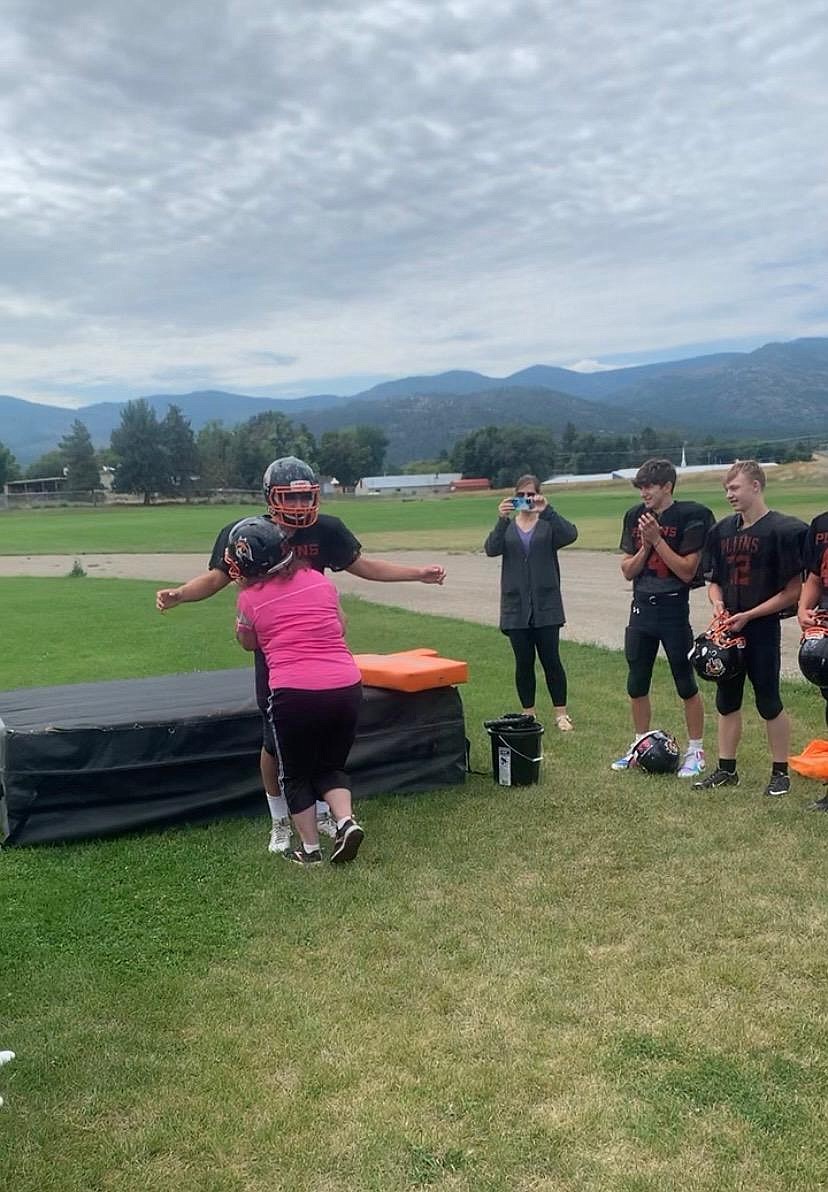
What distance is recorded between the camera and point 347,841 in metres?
5.10

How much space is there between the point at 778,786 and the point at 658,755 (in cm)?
83

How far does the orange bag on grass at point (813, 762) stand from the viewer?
660 centimetres

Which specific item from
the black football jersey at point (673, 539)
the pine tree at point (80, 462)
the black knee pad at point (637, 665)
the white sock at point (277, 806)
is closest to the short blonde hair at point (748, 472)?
the black football jersey at point (673, 539)

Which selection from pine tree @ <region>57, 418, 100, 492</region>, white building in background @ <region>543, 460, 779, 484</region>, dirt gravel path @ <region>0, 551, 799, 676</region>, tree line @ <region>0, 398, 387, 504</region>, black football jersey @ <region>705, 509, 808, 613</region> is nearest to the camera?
black football jersey @ <region>705, 509, 808, 613</region>

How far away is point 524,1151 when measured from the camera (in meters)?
2.87

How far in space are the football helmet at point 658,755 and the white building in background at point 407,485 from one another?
373ft

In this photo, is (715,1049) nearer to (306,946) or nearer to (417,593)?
(306,946)

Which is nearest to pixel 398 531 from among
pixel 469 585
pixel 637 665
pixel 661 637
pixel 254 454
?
pixel 469 585

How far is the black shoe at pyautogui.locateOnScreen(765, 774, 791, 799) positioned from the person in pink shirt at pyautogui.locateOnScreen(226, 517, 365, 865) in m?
2.81

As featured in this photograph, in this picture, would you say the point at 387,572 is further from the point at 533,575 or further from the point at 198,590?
the point at 533,575

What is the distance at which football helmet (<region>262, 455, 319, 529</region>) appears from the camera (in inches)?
211

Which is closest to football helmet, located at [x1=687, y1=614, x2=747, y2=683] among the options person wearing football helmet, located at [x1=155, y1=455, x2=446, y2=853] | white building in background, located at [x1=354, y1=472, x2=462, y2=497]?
person wearing football helmet, located at [x1=155, y1=455, x2=446, y2=853]

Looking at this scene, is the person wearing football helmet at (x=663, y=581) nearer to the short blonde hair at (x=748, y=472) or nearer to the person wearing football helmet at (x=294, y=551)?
the short blonde hair at (x=748, y=472)

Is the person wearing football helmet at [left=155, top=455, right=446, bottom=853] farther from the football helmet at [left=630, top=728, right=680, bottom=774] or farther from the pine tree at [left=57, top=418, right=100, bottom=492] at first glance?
the pine tree at [left=57, top=418, right=100, bottom=492]
